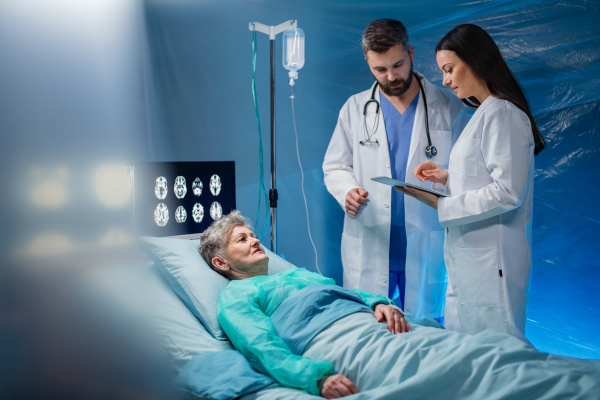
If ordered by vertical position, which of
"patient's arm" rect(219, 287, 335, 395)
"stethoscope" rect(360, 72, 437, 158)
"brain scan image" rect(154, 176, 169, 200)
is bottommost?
"patient's arm" rect(219, 287, 335, 395)

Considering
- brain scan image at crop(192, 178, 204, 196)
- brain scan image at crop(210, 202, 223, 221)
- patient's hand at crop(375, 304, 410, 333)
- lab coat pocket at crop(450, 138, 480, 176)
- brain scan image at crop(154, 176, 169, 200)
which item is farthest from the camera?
brain scan image at crop(210, 202, 223, 221)

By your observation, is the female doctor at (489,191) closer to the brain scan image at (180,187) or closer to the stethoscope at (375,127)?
the stethoscope at (375,127)

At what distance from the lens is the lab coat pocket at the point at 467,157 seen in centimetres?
151

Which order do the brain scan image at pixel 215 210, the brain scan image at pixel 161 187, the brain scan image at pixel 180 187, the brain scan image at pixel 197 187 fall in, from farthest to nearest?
the brain scan image at pixel 215 210 < the brain scan image at pixel 197 187 < the brain scan image at pixel 180 187 < the brain scan image at pixel 161 187

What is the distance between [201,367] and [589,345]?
184 cm

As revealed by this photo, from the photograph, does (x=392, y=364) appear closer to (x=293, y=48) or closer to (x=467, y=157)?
(x=467, y=157)

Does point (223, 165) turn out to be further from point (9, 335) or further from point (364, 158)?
point (9, 335)

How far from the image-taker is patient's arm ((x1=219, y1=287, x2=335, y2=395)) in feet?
3.50

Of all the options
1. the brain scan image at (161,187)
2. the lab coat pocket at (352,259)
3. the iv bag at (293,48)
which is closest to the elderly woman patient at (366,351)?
the brain scan image at (161,187)

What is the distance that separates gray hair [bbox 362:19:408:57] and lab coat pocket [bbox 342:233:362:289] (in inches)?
31.2

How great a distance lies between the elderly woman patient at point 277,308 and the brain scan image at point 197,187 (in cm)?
19

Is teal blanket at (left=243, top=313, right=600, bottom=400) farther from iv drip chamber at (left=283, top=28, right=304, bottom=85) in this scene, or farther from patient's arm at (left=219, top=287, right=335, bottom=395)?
iv drip chamber at (left=283, top=28, right=304, bottom=85)

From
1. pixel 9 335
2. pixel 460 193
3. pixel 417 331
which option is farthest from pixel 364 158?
pixel 9 335

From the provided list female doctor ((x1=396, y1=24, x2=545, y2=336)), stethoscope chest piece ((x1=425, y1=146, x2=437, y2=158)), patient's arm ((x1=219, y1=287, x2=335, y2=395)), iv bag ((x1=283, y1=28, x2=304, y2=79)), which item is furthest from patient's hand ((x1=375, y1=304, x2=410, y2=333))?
iv bag ((x1=283, y1=28, x2=304, y2=79))
